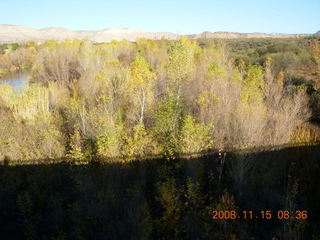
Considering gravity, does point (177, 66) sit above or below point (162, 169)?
above

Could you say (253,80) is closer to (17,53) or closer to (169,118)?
(169,118)

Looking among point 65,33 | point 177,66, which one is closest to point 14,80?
point 177,66

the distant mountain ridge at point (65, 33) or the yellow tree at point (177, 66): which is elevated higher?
the distant mountain ridge at point (65, 33)

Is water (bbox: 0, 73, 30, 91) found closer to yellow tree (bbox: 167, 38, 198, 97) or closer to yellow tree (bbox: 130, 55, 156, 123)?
yellow tree (bbox: 130, 55, 156, 123)

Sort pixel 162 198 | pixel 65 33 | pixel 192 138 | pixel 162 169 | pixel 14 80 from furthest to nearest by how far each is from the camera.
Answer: pixel 65 33, pixel 14 80, pixel 162 169, pixel 192 138, pixel 162 198

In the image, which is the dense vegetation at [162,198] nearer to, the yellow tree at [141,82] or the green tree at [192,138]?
the green tree at [192,138]

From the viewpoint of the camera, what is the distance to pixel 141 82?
1141 centimetres

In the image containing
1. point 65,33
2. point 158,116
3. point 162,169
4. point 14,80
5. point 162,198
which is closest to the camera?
point 162,198

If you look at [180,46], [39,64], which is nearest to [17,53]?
[39,64]

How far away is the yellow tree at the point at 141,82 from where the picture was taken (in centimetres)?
1139

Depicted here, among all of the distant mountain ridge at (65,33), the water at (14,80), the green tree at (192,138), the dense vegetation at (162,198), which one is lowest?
the dense vegetation at (162,198)

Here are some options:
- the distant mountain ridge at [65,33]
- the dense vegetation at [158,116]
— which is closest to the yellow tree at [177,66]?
the dense vegetation at [158,116]

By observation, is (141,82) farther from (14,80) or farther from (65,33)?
(65,33)

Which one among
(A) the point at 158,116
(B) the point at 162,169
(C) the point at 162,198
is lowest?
(C) the point at 162,198
